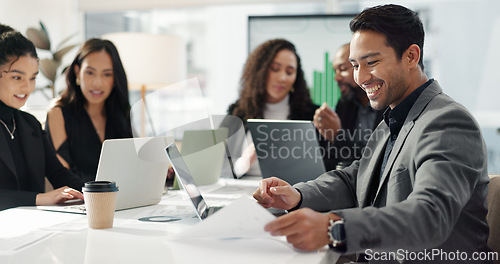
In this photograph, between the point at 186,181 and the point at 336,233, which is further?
the point at 186,181

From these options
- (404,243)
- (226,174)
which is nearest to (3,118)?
(226,174)

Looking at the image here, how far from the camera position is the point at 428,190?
1.00 m

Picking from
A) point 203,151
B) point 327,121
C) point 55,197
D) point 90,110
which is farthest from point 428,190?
point 90,110

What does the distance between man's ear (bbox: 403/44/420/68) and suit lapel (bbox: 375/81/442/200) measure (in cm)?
8

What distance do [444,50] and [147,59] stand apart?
236 cm

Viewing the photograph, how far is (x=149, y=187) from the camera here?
1615mm

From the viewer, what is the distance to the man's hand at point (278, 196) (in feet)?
4.53

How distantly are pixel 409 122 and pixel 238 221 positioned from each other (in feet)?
1.90

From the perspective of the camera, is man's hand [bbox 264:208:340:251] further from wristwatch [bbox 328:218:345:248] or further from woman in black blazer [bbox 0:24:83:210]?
woman in black blazer [bbox 0:24:83:210]

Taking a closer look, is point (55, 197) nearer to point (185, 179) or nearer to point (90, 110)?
point (185, 179)

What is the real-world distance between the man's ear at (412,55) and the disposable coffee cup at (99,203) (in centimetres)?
91

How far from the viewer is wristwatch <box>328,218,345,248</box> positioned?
974 millimetres

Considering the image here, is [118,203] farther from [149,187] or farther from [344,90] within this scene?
[344,90]

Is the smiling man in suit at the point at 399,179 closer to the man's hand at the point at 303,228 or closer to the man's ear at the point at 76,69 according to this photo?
the man's hand at the point at 303,228
